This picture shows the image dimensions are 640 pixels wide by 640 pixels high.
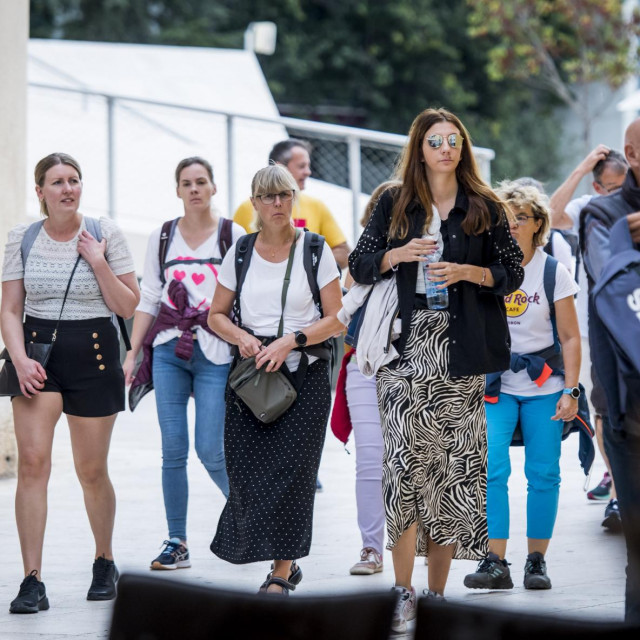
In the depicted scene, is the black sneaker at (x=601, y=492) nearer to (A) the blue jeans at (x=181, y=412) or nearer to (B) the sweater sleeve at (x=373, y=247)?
(A) the blue jeans at (x=181, y=412)

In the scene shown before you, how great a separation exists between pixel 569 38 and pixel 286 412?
2888cm

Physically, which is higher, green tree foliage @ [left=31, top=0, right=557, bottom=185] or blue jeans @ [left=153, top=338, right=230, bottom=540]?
green tree foliage @ [left=31, top=0, right=557, bottom=185]

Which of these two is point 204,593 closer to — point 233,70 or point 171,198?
point 171,198

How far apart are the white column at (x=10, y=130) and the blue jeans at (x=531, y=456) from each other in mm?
4349

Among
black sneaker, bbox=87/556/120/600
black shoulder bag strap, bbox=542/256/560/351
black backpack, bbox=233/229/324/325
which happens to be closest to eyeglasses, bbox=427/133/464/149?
black backpack, bbox=233/229/324/325

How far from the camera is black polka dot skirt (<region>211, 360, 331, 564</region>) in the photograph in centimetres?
564

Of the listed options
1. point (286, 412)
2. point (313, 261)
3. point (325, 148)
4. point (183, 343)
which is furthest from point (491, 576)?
point (325, 148)

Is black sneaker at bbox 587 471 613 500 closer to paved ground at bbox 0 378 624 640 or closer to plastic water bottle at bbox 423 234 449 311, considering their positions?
paved ground at bbox 0 378 624 640

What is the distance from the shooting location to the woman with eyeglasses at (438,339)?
513cm

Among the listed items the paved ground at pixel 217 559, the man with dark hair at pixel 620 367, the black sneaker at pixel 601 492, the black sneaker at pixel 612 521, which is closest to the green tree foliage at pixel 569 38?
the paved ground at pixel 217 559

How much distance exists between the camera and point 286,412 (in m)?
5.69

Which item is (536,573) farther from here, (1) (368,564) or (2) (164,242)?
(2) (164,242)

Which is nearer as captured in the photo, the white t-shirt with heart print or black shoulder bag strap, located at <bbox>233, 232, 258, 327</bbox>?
black shoulder bag strap, located at <bbox>233, 232, 258, 327</bbox>

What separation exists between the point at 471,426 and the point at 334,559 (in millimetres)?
1780
